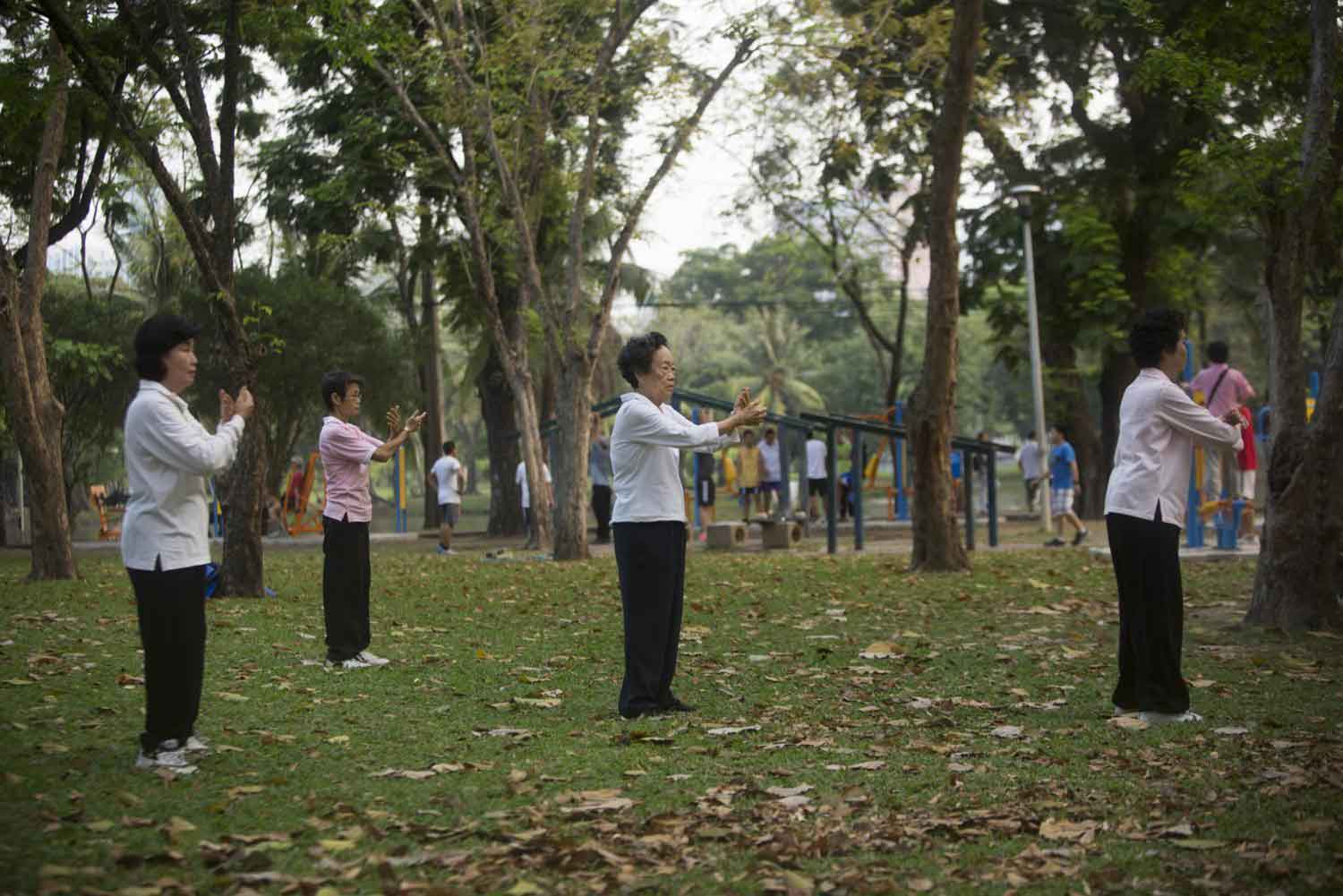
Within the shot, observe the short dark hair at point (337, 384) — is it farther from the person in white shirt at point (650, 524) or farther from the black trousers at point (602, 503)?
the black trousers at point (602, 503)

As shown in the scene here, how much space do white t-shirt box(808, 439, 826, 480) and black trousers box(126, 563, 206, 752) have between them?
20714mm

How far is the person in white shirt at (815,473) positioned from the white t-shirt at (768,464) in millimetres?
714

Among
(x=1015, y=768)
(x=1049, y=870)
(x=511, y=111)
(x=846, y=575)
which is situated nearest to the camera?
(x=1049, y=870)

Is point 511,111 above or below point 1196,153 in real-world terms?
above

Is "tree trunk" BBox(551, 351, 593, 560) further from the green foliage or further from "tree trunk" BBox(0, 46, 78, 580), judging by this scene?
the green foliage

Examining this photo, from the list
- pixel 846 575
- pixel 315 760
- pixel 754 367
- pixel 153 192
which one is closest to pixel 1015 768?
pixel 315 760

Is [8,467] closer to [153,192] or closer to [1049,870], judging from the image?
[153,192]

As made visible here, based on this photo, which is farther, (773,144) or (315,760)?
(773,144)

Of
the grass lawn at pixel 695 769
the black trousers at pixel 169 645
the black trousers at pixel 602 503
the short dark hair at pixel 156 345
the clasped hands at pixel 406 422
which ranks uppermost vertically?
the short dark hair at pixel 156 345

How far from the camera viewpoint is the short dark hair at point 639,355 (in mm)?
7703

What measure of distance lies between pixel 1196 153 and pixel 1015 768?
10.0 metres

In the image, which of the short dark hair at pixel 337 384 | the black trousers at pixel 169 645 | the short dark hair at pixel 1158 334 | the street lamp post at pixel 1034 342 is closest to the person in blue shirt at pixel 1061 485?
the street lamp post at pixel 1034 342

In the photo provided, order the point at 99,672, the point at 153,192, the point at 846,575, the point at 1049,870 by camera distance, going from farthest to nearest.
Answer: the point at 153,192 → the point at 846,575 → the point at 99,672 → the point at 1049,870

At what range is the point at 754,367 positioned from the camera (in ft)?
250
